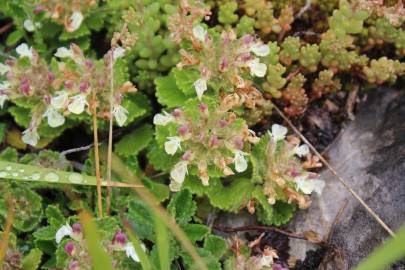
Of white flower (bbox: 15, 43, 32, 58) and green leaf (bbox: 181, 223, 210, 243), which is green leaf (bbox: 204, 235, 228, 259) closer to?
green leaf (bbox: 181, 223, 210, 243)

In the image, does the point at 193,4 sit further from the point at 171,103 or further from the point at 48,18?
the point at 48,18

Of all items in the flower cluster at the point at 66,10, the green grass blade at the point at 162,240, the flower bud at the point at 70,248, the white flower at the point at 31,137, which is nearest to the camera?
the green grass blade at the point at 162,240

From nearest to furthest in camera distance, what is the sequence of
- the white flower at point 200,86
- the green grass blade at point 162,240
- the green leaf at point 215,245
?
the green grass blade at point 162,240
the green leaf at point 215,245
the white flower at point 200,86

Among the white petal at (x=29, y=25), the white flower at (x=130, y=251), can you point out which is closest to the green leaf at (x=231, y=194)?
the white flower at (x=130, y=251)

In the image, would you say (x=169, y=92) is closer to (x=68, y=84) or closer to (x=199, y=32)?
(x=199, y=32)

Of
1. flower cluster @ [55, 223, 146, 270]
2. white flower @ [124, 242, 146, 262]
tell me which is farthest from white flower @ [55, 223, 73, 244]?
white flower @ [124, 242, 146, 262]

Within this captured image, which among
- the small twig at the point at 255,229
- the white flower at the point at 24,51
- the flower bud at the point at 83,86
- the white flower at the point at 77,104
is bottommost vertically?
the small twig at the point at 255,229

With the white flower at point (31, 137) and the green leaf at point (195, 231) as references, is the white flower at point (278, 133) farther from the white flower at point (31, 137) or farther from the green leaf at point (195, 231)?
the white flower at point (31, 137)

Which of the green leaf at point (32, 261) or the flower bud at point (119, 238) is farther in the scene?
the green leaf at point (32, 261)
